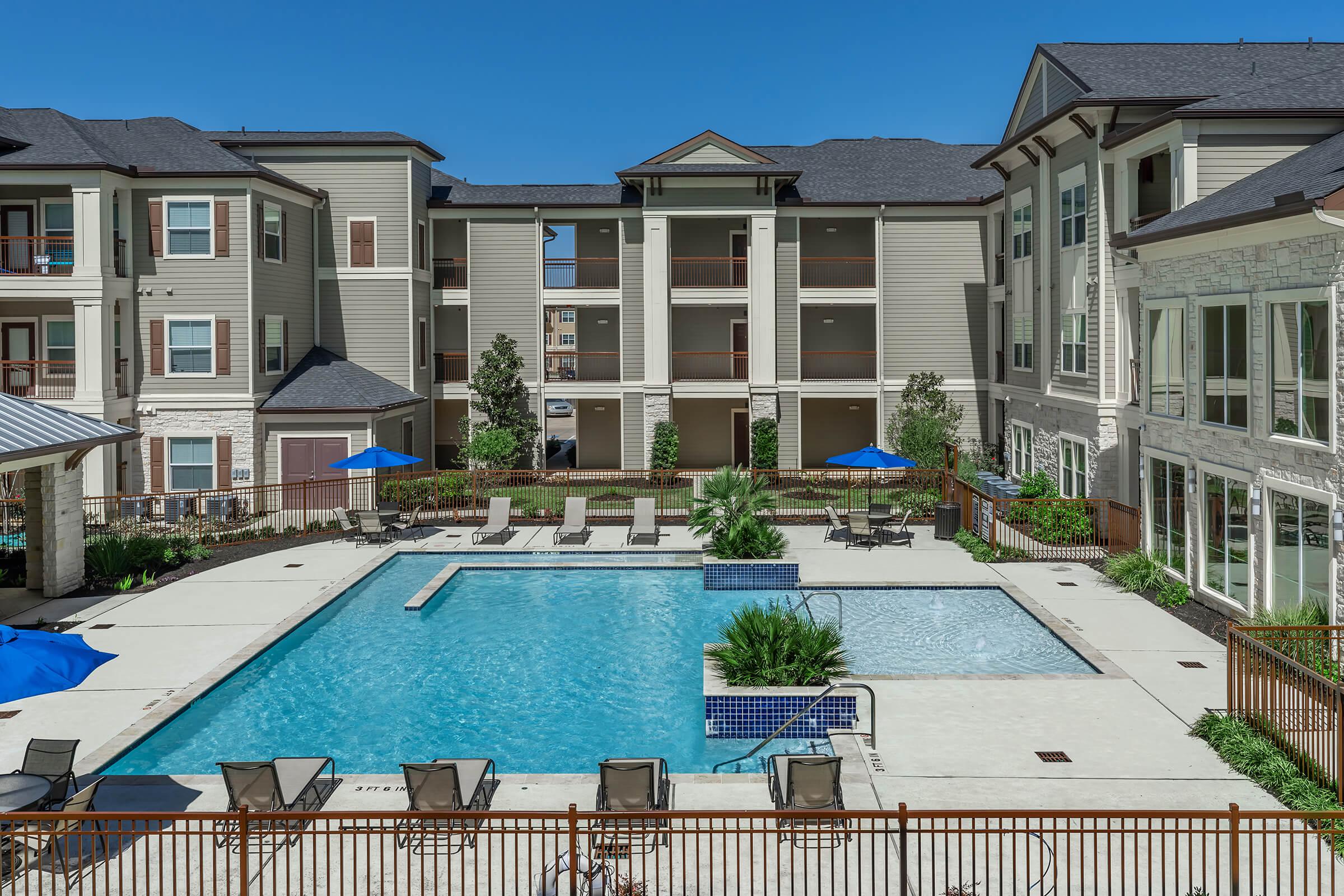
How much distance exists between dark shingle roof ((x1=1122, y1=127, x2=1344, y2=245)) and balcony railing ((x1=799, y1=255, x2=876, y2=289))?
15746mm

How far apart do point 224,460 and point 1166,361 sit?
23.3m

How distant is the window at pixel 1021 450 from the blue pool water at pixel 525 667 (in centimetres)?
1071

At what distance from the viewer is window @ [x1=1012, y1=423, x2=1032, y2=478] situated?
103 feet

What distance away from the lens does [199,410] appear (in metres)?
30.7

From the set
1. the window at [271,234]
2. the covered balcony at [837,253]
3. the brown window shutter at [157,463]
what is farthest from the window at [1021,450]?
the brown window shutter at [157,463]

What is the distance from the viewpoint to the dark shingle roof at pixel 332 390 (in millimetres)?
31172

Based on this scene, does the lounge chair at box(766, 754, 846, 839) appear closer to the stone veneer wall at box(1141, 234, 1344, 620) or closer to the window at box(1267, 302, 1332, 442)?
the stone veneer wall at box(1141, 234, 1344, 620)

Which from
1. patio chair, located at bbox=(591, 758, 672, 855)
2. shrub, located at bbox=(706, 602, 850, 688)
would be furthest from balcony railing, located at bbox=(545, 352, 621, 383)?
patio chair, located at bbox=(591, 758, 672, 855)

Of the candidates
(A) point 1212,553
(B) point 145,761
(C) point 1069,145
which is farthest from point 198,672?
(C) point 1069,145

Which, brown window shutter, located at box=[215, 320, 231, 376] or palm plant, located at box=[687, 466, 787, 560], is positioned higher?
brown window shutter, located at box=[215, 320, 231, 376]

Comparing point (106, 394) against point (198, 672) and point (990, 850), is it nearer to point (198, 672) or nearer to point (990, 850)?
point (198, 672)

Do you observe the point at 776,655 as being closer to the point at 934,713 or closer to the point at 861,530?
the point at 934,713

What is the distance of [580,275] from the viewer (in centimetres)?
3791

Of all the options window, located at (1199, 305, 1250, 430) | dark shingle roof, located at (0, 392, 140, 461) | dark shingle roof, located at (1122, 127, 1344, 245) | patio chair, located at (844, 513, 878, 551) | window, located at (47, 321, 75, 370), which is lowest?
patio chair, located at (844, 513, 878, 551)
